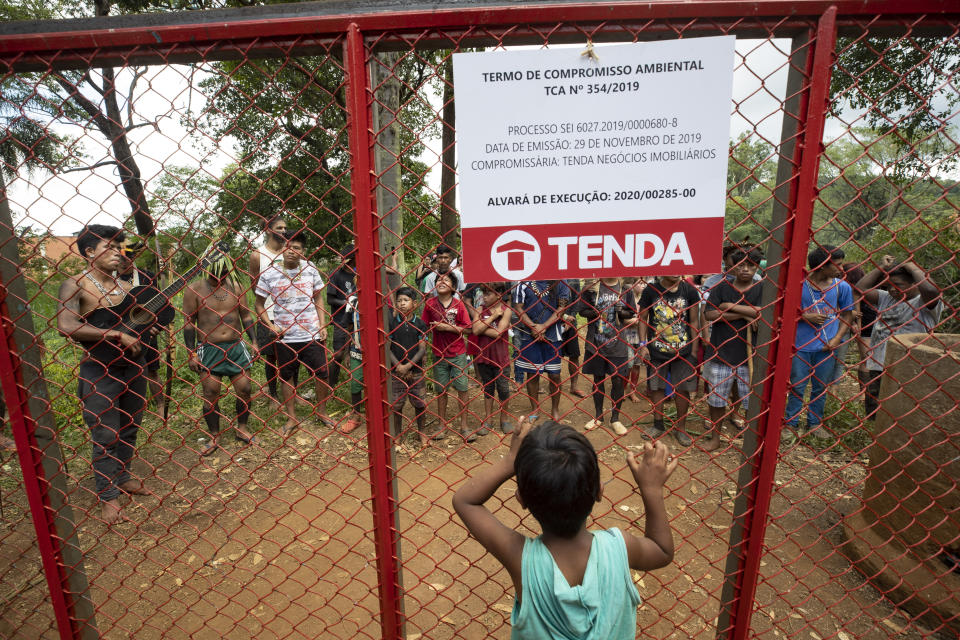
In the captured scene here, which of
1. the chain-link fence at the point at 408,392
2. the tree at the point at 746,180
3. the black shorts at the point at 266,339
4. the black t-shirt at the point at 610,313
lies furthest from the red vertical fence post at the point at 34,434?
the black t-shirt at the point at 610,313

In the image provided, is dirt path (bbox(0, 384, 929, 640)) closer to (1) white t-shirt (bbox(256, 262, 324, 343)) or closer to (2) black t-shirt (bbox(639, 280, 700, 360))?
(2) black t-shirt (bbox(639, 280, 700, 360))

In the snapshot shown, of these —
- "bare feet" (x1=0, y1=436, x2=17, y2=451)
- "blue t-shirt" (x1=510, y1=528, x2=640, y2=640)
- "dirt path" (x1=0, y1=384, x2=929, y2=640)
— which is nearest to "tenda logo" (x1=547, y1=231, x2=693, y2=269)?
"blue t-shirt" (x1=510, y1=528, x2=640, y2=640)

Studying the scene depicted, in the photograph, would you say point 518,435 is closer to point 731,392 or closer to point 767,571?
point 767,571

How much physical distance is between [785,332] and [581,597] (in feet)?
3.27

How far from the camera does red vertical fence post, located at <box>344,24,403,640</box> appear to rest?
5.03ft

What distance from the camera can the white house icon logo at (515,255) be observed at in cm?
157

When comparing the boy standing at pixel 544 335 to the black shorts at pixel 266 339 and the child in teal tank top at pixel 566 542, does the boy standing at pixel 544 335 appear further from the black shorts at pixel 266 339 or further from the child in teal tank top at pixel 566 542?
the child in teal tank top at pixel 566 542

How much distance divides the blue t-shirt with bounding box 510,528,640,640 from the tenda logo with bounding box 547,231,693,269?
80cm

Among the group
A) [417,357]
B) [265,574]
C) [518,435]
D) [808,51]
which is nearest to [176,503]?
[265,574]

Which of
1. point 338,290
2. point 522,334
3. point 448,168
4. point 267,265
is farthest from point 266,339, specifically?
point 448,168

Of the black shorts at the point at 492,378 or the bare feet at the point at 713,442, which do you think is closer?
the bare feet at the point at 713,442

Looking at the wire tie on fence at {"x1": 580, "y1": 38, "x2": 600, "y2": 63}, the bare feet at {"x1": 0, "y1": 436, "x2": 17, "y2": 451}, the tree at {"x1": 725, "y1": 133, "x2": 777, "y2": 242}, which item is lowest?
the bare feet at {"x1": 0, "y1": 436, "x2": 17, "y2": 451}

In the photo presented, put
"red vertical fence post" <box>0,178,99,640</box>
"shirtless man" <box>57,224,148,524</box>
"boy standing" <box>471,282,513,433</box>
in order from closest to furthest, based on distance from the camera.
Result: "red vertical fence post" <box>0,178,99,640</box> → "shirtless man" <box>57,224,148,524</box> → "boy standing" <box>471,282,513,433</box>

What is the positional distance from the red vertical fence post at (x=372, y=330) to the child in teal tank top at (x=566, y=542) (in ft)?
1.20
